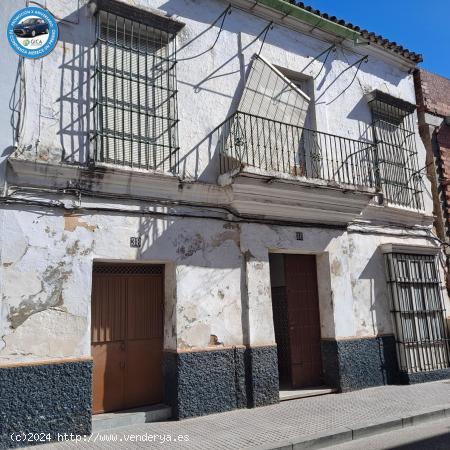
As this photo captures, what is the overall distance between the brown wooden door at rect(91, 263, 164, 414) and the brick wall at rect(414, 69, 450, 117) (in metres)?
7.27

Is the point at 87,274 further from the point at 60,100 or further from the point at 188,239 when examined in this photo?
the point at 60,100

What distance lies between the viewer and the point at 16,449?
486 centimetres

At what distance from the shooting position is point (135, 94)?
6637 millimetres

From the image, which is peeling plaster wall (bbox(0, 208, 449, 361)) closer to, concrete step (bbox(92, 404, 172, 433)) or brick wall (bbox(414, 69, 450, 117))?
concrete step (bbox(92, 404, 172, 433))

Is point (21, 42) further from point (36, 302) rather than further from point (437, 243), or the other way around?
point (437, 243)

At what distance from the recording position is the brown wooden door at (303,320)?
7781 mm

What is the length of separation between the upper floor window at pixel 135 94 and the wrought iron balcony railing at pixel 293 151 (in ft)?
3.12

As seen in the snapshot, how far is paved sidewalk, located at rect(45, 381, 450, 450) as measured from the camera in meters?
5.01

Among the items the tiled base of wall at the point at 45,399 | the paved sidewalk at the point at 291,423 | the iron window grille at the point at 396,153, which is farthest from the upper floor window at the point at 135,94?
the iron window grille at the point at 396,153

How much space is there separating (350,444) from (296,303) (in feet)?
9.56

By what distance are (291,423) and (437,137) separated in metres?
7.41

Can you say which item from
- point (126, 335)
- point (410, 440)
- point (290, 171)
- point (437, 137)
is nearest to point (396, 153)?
point (437, 137)

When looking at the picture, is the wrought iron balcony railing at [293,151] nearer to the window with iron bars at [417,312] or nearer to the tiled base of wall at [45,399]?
the window with iron bars at [417,312]

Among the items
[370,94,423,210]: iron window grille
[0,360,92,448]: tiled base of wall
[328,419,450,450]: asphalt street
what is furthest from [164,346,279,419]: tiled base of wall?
[370,94,423,210]: iron window grille
